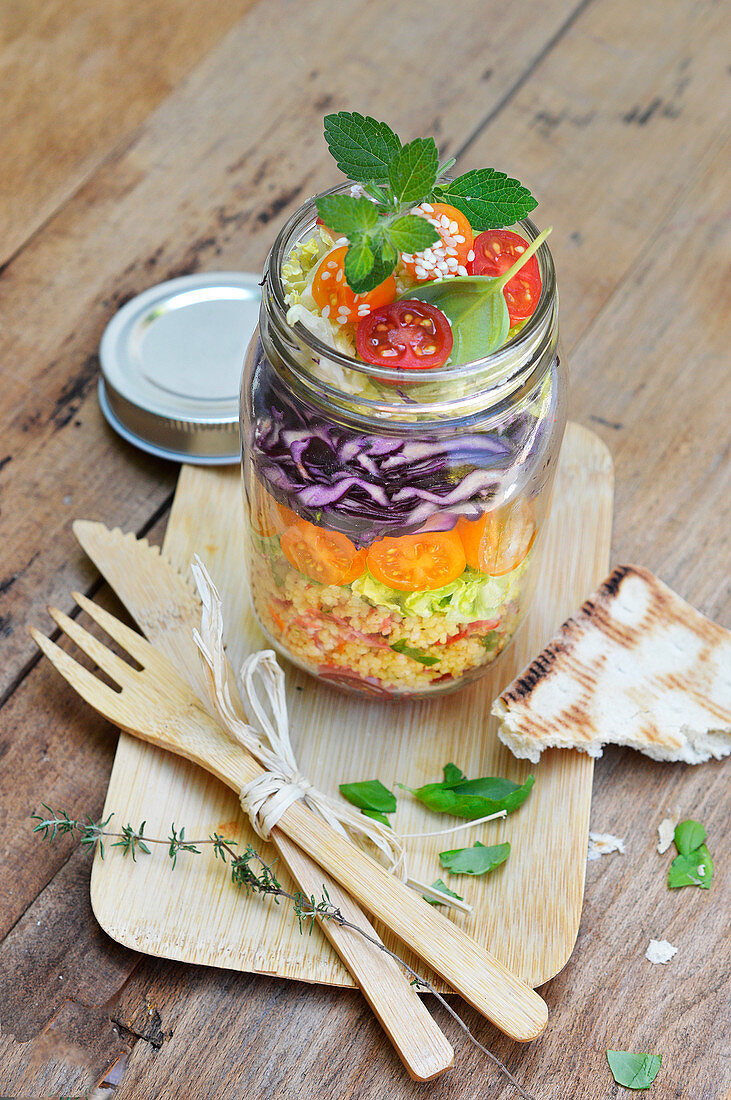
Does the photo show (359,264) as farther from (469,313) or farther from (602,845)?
(602,845)

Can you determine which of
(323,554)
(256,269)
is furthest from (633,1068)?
(256,269)

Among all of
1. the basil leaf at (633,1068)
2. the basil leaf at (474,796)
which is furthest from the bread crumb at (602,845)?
the basil leaf at (633,1068)

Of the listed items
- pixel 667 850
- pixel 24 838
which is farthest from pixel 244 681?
pixel 667 850

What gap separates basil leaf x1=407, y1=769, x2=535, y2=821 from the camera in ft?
4.64

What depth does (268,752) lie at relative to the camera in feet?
4.64

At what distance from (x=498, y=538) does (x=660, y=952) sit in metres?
0.61

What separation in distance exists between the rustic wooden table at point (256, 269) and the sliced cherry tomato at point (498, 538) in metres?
0.39

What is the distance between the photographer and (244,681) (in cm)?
147

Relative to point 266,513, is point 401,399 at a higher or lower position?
higher

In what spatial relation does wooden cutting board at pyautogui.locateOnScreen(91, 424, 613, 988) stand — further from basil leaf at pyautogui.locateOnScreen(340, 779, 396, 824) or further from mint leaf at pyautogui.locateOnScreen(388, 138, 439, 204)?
mint leaf at pyautogui.locateOnScreen(388, 138, 439, 204)

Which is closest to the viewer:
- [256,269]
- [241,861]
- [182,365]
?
[241,861]

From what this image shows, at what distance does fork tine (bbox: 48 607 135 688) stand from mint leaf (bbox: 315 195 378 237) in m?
0.73

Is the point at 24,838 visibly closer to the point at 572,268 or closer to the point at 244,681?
the point at 244,681

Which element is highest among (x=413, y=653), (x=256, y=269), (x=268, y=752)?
(x=256, y=269)
